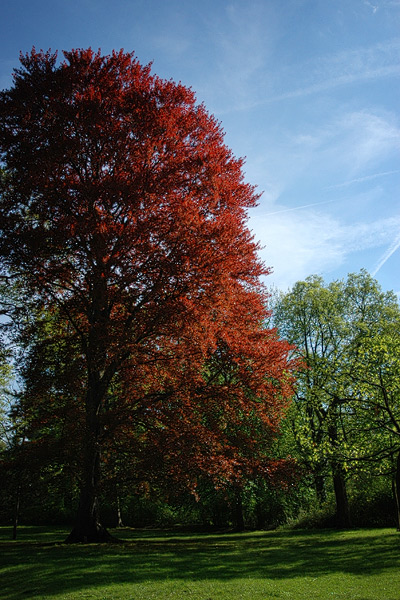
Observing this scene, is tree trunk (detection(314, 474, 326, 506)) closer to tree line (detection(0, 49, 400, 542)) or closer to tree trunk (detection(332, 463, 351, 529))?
tree trunk (detection(332, 463, 351, 529))

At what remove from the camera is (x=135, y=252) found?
1354cm

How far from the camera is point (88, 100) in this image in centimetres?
1430

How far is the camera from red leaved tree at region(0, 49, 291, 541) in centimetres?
1308

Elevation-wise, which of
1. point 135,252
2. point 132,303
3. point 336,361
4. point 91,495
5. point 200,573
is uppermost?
point 135,252

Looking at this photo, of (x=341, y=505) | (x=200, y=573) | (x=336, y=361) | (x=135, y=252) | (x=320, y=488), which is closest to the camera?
(x=200, y=573)

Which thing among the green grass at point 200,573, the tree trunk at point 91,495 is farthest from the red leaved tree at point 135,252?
the green grass at point 200,573

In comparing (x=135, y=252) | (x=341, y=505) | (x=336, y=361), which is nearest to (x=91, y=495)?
(x=135, y=252)

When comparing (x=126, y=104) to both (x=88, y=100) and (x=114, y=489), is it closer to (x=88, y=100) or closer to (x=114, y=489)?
(x=88, y=100)


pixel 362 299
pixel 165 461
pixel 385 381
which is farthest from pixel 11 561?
pixel 362 299

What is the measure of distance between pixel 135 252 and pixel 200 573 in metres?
8.88

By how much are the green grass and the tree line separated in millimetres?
1861

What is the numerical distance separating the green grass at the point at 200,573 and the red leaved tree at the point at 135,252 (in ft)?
8.13

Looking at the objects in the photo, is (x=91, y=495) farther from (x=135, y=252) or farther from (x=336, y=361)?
(x=336, y=361)

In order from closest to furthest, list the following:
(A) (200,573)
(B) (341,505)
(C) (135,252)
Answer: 1. (A) (200,573)
2. (C) (135,252)
3. (B) (341,505)
